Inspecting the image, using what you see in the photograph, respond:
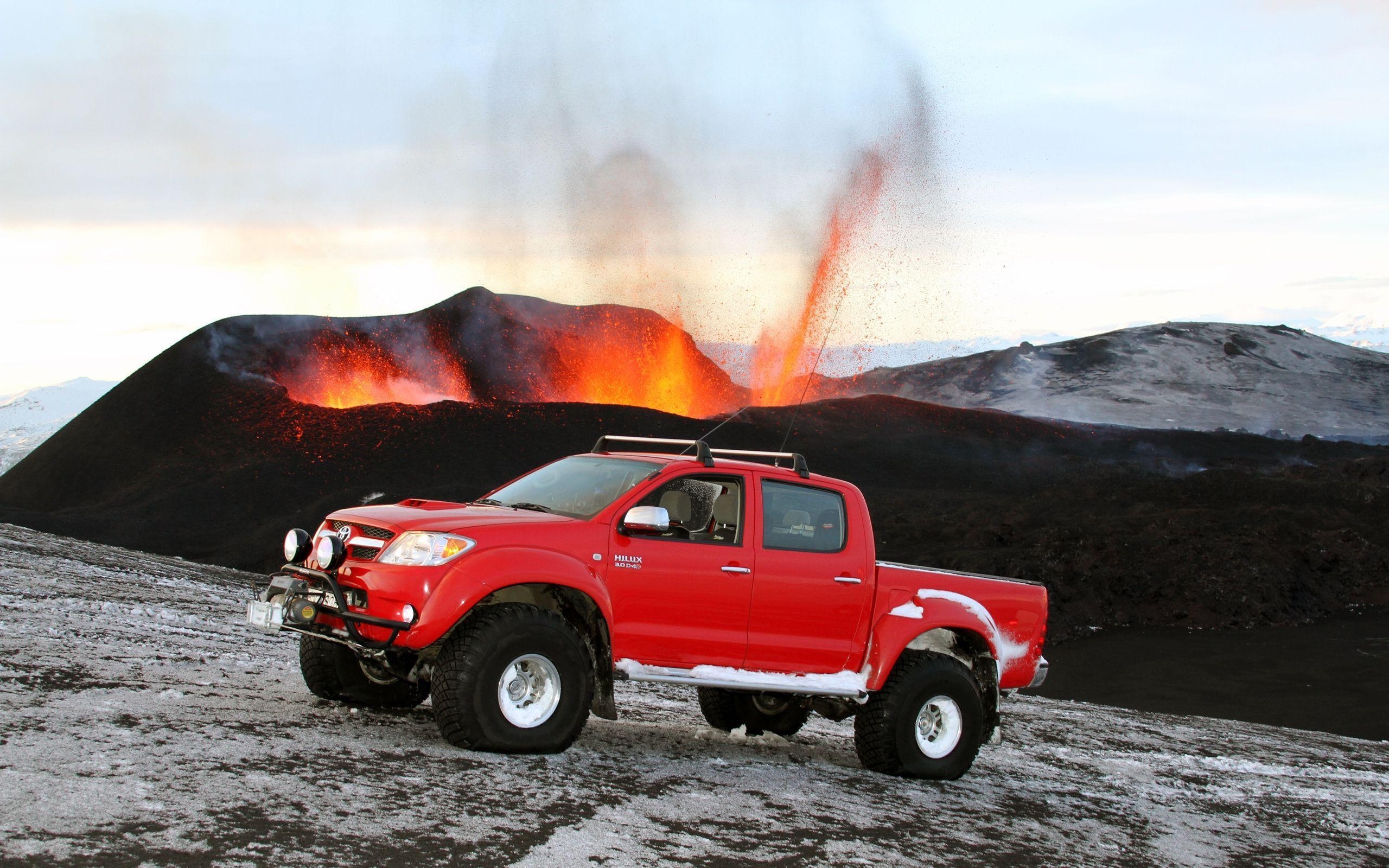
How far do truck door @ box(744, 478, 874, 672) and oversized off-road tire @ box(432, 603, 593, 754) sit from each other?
1.28 metres

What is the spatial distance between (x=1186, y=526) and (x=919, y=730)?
1079 inches

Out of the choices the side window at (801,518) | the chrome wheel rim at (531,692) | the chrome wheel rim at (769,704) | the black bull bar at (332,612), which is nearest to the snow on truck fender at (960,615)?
the side window at (801,518)

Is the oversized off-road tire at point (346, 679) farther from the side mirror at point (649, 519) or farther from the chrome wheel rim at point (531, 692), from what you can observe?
the side mirror at point (649, 519)

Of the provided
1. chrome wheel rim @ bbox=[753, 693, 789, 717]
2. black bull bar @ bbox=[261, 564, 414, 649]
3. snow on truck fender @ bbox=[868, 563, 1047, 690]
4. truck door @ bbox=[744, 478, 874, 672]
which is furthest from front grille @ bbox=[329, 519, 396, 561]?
chrome wheel rim @ bbox=[753, 693, 789, 717]

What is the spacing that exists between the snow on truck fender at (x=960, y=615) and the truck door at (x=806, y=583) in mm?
202

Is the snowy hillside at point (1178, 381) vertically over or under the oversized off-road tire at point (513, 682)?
over

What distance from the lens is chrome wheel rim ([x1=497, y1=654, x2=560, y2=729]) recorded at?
290 inches

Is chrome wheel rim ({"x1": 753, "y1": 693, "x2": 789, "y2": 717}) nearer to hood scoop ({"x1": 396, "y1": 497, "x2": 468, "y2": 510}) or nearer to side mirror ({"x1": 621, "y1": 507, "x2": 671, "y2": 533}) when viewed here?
side mirror ({"x1": 621, "y1": 507, "x2": 671, "y2": 533})

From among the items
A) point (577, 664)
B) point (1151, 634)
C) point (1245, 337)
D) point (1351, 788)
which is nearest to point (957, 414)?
point (1151, 634)

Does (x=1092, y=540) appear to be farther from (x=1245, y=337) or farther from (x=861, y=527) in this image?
(x=1245, y=337)

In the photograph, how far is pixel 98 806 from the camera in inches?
227

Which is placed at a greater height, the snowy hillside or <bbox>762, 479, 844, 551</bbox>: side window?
the snowy hillside

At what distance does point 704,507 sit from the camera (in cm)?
838

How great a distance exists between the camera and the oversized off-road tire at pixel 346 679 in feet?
28.7
